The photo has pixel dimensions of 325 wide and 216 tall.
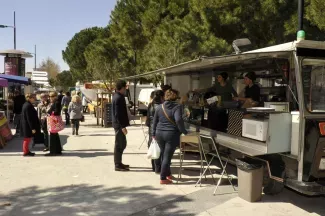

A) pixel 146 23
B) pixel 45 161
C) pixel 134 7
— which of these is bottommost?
pixel 45 161

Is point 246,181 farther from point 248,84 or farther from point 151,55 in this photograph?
point 151,55

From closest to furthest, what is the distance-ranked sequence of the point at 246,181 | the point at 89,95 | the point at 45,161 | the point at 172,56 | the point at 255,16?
1. the point at 246,181
2. the point at 45,161
3. the point at 255,16
4. the point at 172,56
5. the point at 89,95

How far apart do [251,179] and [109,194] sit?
2.17m

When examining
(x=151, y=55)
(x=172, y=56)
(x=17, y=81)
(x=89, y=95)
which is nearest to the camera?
(x=17, y=81)

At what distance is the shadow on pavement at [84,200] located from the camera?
4.64 meters

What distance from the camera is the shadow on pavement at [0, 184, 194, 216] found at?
464cm

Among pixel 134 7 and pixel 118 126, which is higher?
pixel 134 7

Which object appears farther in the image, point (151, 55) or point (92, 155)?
point (151, 55)

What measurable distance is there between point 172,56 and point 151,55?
86.7 inches

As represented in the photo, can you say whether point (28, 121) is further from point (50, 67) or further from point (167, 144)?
point (50, 67)

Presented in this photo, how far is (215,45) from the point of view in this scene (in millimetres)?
12734

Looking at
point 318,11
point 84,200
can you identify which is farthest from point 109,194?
point 318,11

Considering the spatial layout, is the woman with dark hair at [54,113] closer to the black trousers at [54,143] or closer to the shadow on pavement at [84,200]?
the black trousers at [54,143]

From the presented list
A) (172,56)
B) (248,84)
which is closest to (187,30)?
(172,56)
